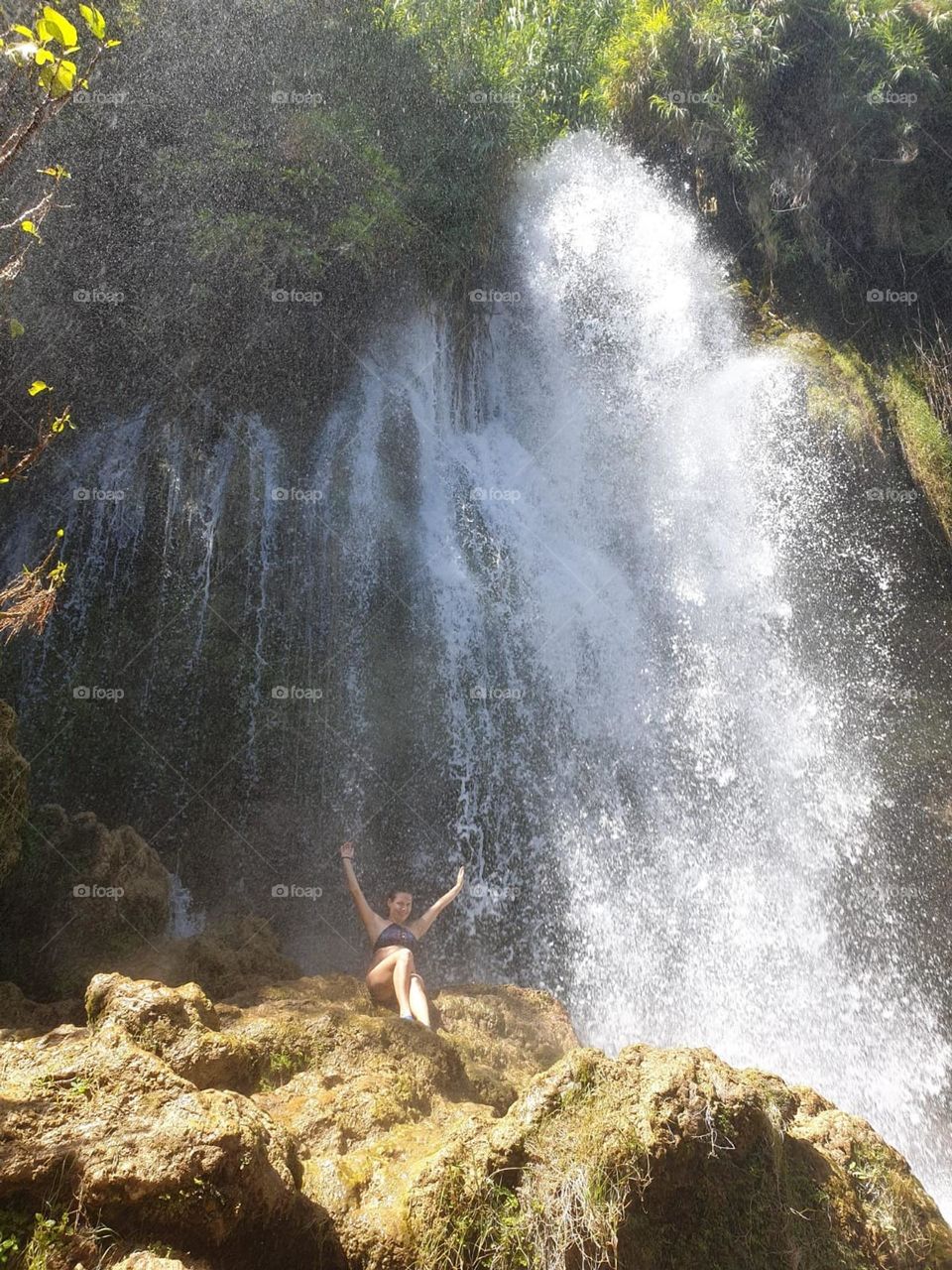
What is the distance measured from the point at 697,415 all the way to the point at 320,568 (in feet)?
15.7

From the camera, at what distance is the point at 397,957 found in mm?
5117

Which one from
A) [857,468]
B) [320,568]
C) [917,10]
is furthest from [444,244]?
[917,10]

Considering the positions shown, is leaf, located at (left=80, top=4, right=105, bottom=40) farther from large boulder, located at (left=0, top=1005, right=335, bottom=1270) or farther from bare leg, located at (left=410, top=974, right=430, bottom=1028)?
bare leg, located at (left=410, top=974, right=430, bottom=1028)

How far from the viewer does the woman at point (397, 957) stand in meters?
4.90

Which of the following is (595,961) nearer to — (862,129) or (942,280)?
(942,280)

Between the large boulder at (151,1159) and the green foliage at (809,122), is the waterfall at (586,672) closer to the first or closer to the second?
the green foliage at (809,122)

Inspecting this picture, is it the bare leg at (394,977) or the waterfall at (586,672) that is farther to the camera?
the waterfall at (586,672)

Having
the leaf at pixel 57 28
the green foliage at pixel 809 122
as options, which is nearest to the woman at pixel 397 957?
the leaf at pixel 57 28

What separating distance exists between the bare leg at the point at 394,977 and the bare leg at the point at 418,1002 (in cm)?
3

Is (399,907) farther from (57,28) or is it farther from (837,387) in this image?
(837,387)

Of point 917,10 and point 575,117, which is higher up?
point 917,10

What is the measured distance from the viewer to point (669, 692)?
853 centimetres

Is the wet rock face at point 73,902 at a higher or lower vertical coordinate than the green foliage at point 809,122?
lower

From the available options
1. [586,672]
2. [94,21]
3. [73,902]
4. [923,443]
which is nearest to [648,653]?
[586,672]
